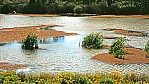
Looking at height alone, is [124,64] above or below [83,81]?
below

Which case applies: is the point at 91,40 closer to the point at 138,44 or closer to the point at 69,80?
the point at 138,44

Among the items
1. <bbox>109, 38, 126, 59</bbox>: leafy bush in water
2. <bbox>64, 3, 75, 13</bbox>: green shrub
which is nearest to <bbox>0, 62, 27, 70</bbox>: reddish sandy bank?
<bbox>109, 38, 126, 59</bbox>: leafy bush in water

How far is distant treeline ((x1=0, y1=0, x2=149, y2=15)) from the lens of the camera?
82625mm

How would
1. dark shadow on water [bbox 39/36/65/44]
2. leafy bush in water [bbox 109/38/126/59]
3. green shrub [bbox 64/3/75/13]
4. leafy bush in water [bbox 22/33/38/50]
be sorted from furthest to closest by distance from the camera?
green shrub [bbox 64/3/75/13] → dark shadow on water [bbox 39/36/65/44] → leafy bush in water [bbox 22/33/38/50] → leafy bush in water [bbox 109/38/126/59]

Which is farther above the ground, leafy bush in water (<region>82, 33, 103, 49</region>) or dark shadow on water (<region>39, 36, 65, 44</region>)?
leafy bush in water (<region>82, 33, 103, 49</region>)

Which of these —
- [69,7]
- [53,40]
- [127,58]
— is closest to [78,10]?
[69,7]

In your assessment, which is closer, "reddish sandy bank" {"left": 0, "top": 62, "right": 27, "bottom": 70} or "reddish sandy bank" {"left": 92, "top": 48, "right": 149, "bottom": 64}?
"reddish sandy bank" {"left": 0, "top": 62, "right": 27, "bottom": 70}

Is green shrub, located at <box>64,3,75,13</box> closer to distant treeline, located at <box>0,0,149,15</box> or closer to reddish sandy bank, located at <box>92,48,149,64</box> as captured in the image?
distant treeline, located at <box>0,0,149,15</box>

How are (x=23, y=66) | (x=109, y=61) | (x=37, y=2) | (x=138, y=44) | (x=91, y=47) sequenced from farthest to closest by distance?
1. (x=37, y=2)
2. (x=138, y=44)
3. (x=91, y=47)
4. (x=109, y=61)
5. (x=23, y=66)

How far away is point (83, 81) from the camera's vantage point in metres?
13.6

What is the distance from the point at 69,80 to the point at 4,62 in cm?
965

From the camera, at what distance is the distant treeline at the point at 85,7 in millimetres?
82625

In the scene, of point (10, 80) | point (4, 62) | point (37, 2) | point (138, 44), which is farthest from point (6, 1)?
point (10, 80)

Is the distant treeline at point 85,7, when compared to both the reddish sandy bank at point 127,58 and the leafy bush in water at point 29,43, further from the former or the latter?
the reddish sandy bank at point 127,58
